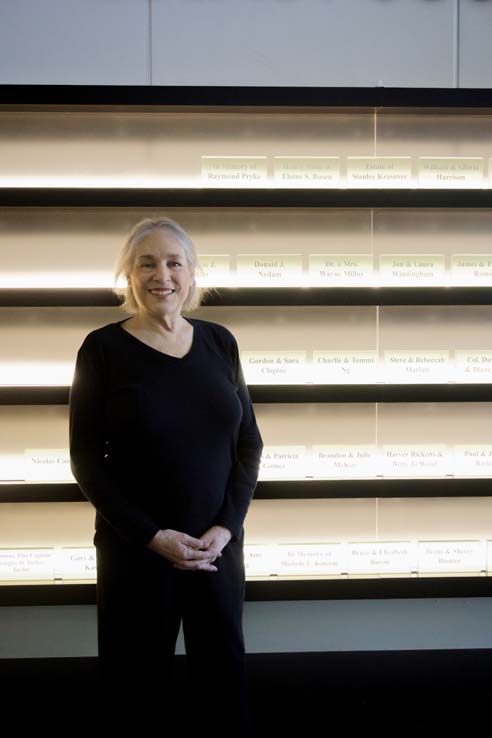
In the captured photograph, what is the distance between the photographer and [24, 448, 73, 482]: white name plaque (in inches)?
88.0

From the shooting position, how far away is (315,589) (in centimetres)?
222

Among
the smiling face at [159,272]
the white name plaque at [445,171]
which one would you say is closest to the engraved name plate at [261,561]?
the smiling face at [159,272]

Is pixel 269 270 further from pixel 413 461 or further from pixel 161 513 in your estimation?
pixel 161 513

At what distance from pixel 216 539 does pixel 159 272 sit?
667mm

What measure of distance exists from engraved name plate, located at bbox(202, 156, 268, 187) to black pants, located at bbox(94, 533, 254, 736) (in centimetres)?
128

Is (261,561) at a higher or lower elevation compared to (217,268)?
lower

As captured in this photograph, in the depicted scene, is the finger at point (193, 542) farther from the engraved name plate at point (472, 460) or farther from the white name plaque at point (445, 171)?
the white name plaque at point (445, 171)

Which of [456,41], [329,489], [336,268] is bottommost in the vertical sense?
[329,489]

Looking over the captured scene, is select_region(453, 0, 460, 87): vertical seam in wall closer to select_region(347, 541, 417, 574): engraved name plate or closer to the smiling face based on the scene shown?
the smiling face

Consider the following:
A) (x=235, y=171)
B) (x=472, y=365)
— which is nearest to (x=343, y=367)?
(x=472, y=365)

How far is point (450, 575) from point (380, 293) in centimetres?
102

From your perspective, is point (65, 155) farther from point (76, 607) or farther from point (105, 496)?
point (76, 607)

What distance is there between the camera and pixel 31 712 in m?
2.29

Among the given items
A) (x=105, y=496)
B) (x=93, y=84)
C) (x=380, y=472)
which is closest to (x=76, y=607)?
(x=105, y=496)
